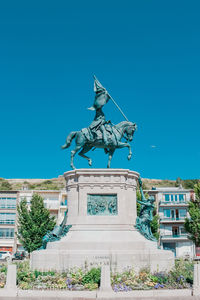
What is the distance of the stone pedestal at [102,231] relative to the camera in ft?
49.9

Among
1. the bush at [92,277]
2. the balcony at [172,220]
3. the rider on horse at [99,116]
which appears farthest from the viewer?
the balcony at [172,220]

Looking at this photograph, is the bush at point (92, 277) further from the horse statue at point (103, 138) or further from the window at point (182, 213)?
the window at point (182, 213)

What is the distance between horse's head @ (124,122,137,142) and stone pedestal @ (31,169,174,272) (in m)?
2.54

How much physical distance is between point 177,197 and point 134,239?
4653 cm

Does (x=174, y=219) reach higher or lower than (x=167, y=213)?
lower

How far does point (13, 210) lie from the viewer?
5753 centimetres

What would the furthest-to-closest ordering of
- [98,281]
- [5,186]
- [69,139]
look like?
[5,186]
[69,139]
[98,281]

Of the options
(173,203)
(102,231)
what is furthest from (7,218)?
(102,231)

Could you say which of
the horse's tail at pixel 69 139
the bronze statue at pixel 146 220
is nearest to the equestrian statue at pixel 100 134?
the horse's tail at pixel 69 139

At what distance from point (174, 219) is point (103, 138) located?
143 ft

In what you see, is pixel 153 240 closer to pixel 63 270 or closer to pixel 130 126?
pixel 63 270

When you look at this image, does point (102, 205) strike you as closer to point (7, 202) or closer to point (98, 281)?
point (98, 281)

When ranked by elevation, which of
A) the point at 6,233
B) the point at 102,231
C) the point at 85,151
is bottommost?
the point at 6,233

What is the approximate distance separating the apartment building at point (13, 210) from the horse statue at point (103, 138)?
37.8 metres
